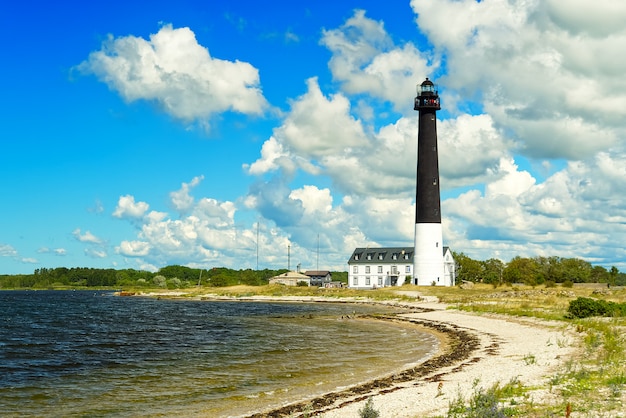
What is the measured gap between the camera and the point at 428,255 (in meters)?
77.4

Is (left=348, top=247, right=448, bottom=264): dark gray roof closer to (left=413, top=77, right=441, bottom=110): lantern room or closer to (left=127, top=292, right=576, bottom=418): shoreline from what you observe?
(left=413, top=77, right=441, bottom=110): lantern room

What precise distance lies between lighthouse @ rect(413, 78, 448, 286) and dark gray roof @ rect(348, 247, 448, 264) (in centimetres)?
2868

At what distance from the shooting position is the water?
19.3m

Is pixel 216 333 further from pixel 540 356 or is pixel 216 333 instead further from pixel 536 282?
pixel 536 282

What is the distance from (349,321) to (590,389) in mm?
34865

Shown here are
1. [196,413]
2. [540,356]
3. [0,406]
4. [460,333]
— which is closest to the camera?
[196,413]

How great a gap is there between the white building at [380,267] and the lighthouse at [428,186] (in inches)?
1040

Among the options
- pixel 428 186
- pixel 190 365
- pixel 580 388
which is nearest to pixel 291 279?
pixel 428 186

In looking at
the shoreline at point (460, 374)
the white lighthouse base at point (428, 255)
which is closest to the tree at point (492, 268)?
the white lighthouse base at point (428, 255)

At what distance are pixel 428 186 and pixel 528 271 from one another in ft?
159

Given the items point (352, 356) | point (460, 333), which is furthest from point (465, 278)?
point (352, 356)

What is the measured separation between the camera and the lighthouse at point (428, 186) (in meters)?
75.2

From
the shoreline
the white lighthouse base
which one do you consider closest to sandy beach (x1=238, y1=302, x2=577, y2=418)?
the shoreline

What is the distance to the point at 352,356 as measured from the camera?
93.2 ft
